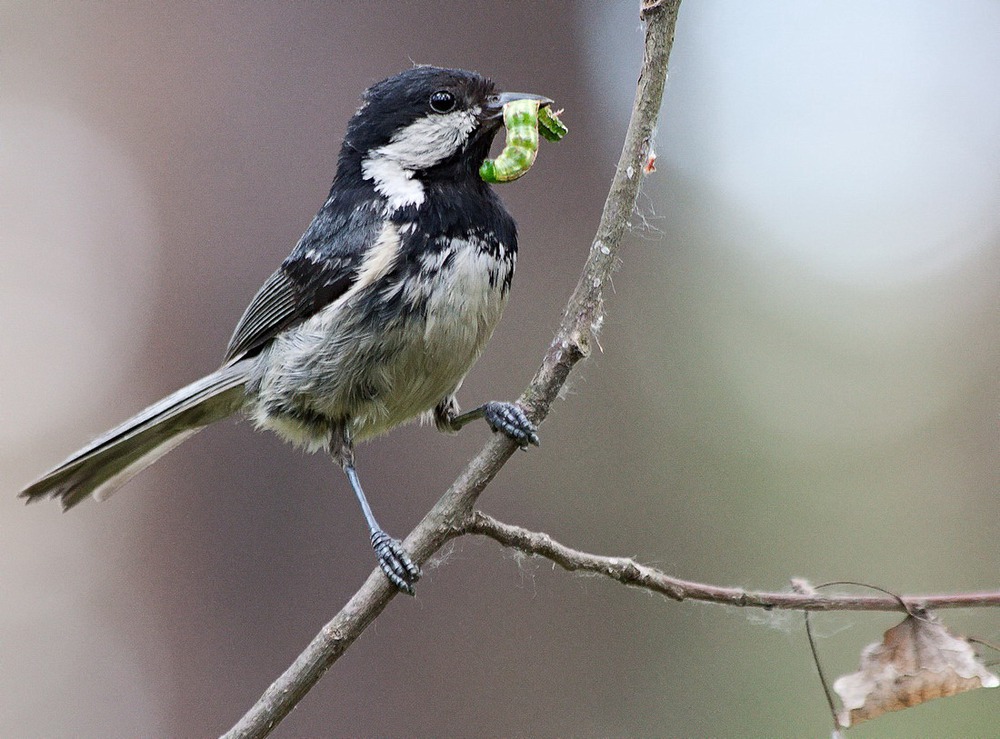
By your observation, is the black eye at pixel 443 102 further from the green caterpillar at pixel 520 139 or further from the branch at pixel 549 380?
the branch at pixel 549 380

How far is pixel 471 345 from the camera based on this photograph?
9.15 ft

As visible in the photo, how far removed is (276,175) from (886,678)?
3614mm

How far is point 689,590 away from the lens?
1891 millimetres

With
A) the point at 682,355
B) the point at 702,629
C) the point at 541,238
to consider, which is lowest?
the point at 702,629

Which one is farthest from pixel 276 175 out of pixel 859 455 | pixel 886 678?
pixel 859 455

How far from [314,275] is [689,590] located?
5.37 ft

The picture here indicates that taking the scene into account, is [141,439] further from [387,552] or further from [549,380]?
[549,380]

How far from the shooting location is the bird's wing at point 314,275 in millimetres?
2836

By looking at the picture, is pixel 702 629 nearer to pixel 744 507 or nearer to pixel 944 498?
pixel 744 507

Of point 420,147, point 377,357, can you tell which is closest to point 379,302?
point 377,357

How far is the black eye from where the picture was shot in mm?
2910

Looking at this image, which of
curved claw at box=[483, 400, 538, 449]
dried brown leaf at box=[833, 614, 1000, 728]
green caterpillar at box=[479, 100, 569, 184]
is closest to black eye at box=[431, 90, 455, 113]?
green caterpillar at box=[479, 100, 569, 184]

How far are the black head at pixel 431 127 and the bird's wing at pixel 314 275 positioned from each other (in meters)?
0.15

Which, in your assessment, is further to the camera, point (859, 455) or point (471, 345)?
point (859, 455)
